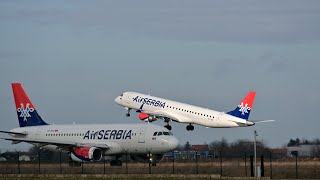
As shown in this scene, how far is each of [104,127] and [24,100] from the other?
10.7 metres

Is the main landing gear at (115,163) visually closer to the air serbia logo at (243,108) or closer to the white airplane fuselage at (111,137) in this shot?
the white airplane fuselage at (111,137)

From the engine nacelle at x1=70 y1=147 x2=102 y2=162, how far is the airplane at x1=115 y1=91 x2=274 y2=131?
79.8 ft

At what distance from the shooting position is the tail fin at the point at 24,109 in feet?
276

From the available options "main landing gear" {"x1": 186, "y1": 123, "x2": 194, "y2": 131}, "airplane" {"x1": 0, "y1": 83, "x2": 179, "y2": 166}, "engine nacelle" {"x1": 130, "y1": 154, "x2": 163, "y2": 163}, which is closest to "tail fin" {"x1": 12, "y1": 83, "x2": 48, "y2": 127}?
"airplane" {"x1": 0, "y1": 83, "x2": 179, "y2": 166}

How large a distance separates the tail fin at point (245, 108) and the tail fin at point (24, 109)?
24.3 metres

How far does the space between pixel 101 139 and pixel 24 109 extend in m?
10.6

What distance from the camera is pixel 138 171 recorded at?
217 feet

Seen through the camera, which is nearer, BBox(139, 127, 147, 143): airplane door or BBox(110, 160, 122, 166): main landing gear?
BBox(139, 127, 147, 143): airplane door

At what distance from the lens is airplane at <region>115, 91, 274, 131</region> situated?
9962cm

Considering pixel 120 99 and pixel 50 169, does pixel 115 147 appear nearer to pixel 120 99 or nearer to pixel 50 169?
pixel 50 169

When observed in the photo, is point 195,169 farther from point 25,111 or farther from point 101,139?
point 25,111

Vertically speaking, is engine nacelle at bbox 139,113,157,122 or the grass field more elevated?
engine nacelle at bbox 139,113,157,122

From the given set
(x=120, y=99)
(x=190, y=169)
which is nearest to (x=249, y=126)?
(x=120, y=99)

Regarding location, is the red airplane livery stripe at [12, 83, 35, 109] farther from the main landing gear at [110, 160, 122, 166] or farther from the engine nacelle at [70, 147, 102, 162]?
the main landing gear at [110, 160, 122, 166]
